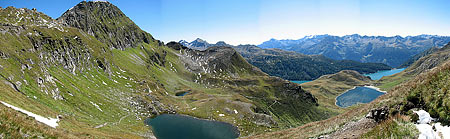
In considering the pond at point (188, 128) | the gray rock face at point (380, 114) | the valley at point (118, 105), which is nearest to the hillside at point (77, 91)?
the valley at point (118, 105)

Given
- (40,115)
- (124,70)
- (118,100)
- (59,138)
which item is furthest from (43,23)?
(59,138)

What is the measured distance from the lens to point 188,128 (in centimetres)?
11419

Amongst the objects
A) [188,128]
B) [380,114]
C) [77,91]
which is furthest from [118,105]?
[380,114]

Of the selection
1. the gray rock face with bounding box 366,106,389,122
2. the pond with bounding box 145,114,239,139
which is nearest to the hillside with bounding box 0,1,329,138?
the pond with bounding box 145,114,239,139

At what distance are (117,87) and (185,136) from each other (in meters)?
65.2

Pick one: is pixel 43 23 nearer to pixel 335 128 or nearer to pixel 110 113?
pixel 110 113

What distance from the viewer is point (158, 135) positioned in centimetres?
9819

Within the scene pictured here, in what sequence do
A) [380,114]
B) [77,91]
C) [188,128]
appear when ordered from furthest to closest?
[188,128] < [77,91] < [380,114]

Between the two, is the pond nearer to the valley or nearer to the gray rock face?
the valley

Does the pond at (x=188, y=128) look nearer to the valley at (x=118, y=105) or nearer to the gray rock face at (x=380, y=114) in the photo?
the valley at (x=118, y=105)

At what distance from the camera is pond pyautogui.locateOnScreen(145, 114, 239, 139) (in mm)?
103625

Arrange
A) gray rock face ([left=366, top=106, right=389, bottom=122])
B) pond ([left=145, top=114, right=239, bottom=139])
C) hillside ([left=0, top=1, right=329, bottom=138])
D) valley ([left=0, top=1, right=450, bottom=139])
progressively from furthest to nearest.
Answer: pond ([left=145, top=114, right=239, bottom=139]), hillside ([left=0, top=1, right=329, bottom=138]), gray rock face ([left=366, top=106, right=389, bottom=122]), valley ([left=0, top=1, right=450, bottom=139])

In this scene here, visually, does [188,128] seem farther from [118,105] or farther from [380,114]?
[380,114]

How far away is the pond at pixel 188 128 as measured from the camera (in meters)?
104
